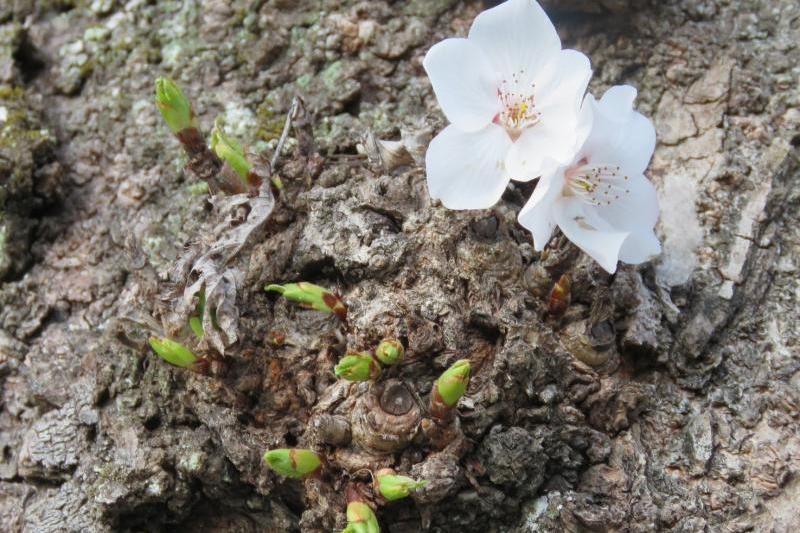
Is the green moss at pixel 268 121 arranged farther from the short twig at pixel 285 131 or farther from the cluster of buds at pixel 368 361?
the cluster of buds at pixel 368 361

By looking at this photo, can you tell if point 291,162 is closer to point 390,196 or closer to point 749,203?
point 390,196

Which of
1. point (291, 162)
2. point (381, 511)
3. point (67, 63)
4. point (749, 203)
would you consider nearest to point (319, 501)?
point (381, 511)

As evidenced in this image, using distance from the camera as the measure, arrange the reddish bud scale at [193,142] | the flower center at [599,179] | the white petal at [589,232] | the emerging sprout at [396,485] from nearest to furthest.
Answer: the emerging sprout at [396,485] < the white petal at [589,232] < the flower center at [599,179] < the reddish bud scale at [193,142]

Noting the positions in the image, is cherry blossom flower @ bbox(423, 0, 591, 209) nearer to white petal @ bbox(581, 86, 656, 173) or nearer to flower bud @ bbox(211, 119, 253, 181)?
white petal @ bbox(581, 86, 656, 173)

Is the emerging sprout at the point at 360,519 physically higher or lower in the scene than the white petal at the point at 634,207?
lower

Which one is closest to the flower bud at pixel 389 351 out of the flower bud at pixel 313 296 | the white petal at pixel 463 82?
the flower bud at pixel 313 296

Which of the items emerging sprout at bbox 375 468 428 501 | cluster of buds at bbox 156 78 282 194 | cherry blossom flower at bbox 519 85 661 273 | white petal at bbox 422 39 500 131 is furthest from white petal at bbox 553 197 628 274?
cluster of buds at bbox 156 78 282 194

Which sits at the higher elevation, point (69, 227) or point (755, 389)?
point (69, 227)
